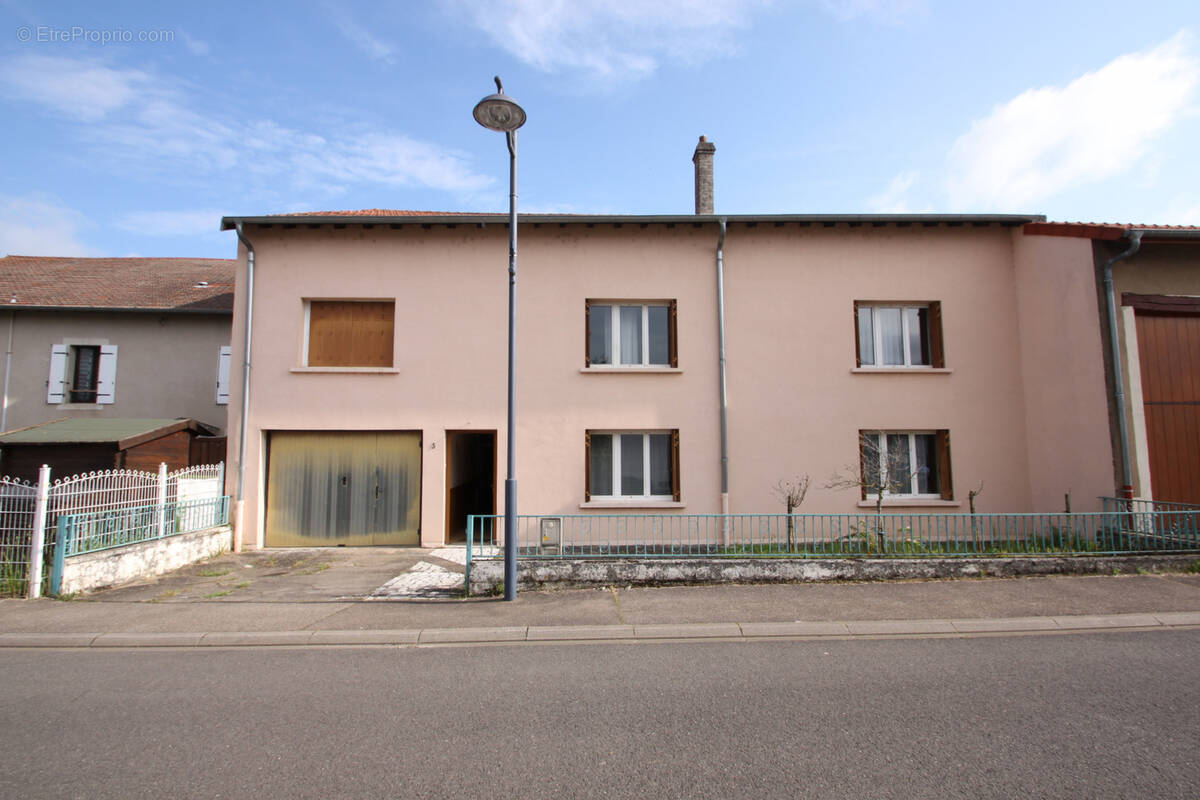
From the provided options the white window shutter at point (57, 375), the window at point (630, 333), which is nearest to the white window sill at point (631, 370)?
the window at point (630, 333)

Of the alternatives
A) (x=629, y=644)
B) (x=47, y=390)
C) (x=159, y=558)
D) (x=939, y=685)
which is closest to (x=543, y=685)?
(x=629, y=644)

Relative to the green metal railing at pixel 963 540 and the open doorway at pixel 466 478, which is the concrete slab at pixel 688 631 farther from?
the open doorway at pixel 466 478

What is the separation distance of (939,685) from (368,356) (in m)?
10.3

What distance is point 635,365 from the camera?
468 inches

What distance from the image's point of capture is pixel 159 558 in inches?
A: 358

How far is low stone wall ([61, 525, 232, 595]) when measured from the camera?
7789 millimetres

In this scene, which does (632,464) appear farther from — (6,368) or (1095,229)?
(6,368)

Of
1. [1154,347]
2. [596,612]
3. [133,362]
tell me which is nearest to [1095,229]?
[1154,347]

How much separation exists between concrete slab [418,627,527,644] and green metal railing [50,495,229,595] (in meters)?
4.93

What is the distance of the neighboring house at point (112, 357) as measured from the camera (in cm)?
1453

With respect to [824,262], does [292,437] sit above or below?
below

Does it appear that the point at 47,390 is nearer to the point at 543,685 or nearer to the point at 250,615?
the point at 250,615

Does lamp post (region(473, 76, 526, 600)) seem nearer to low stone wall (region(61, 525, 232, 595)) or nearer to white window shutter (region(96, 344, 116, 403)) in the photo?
low stone wall (region(61, 525, 232, 595))

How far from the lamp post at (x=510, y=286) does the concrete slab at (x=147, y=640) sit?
318 cm
